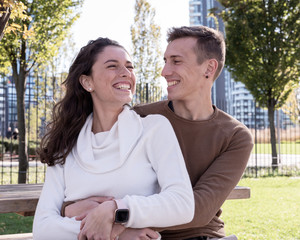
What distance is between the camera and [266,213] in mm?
6645

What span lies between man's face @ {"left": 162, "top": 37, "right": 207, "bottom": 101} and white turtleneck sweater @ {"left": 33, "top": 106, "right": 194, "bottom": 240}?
0.41 m

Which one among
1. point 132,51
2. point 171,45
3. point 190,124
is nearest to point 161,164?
point 190,124

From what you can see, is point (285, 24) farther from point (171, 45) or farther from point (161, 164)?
point (161, 164)

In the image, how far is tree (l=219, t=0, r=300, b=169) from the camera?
11289 mm

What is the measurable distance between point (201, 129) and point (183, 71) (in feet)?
1.33

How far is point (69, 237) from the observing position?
Result: 1.97 meters

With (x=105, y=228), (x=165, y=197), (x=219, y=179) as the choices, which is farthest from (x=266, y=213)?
(x=105, y=228)

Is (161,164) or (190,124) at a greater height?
(190,124)

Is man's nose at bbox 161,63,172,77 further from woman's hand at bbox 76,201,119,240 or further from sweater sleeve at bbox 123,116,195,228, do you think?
woman's hand at bbox 76,201,119,240

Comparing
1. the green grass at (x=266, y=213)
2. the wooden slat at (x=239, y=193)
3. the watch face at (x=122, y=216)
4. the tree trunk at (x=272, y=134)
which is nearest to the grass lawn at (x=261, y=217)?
the green grass at (x=266, y=213)

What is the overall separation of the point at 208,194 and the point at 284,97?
410 inches

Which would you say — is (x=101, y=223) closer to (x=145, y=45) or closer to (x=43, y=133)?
(x=43, y=133)

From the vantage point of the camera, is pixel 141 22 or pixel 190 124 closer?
pixel 190 124

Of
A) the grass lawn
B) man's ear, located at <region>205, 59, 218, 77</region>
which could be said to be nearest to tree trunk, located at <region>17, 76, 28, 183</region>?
the grass lawn
